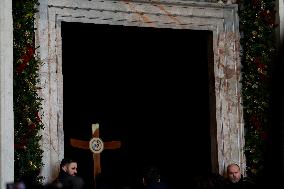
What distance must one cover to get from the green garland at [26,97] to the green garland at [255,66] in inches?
143

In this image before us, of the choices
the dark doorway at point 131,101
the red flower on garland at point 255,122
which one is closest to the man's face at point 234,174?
the red flower on garland at point 255,122

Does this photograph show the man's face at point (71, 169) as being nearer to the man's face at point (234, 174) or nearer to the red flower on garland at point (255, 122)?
the man's face at point (234, 174)

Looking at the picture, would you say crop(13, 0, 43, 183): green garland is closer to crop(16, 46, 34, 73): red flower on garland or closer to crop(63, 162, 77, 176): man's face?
crop(16, 46, 34, 73): red flower on garland

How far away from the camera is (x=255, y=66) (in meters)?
10.5

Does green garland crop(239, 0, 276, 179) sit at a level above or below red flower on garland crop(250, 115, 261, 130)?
above

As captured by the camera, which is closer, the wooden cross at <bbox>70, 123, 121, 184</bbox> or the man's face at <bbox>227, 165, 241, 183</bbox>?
the man's face at <bbox>227, 165, 241, 183</bbox>

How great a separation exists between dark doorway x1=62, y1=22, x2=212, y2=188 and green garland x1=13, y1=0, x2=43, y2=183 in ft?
10.7

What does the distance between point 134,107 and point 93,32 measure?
2143mm

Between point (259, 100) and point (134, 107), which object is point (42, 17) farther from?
point (134, 107)

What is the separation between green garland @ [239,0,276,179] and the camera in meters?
10.4

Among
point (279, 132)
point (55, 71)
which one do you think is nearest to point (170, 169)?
point (55, 71)

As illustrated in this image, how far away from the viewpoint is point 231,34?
1069cm

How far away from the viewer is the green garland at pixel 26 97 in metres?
8.57

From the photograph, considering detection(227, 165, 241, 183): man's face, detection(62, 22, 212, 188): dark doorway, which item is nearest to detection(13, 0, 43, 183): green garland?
detection(227, 165, 241, 183): man's face
